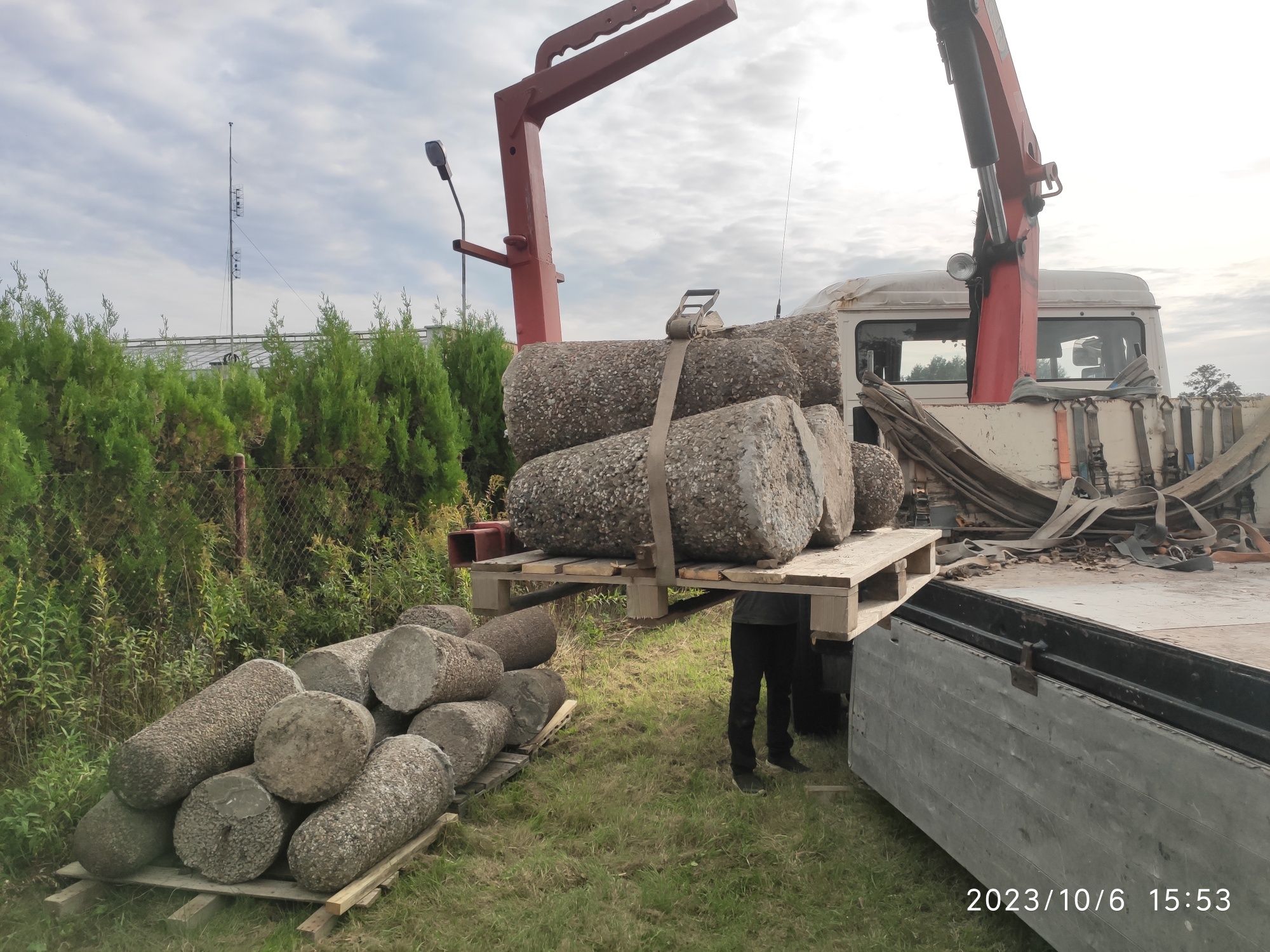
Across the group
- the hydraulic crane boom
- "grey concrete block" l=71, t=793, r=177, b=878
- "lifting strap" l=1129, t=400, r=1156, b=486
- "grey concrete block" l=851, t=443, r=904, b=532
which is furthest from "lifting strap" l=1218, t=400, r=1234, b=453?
"grey concrete block" l=71, t=793, r=177, b=878

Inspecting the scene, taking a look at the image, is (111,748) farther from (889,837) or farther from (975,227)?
(975,227)

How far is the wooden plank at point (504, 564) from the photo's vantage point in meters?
2.63

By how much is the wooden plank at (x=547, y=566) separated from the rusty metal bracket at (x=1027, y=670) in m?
1.43

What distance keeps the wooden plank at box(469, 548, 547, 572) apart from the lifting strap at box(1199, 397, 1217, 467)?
13.7ft

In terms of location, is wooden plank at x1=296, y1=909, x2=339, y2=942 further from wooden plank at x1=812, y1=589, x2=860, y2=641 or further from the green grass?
wooden plank at x1=812, y1=589, x2=860, y2=641

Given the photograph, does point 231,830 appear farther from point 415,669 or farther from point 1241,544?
point 1241,544

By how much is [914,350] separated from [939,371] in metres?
0.30

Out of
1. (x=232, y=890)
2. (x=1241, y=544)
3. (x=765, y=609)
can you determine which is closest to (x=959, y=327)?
(x=1241, y=544)

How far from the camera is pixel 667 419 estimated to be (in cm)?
264

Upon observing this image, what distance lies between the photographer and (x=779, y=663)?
15.1 ft

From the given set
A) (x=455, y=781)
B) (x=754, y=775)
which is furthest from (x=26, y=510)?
(x=754, y=775)

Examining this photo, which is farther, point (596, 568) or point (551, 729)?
point (551, 729)

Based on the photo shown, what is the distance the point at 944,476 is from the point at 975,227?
289cm

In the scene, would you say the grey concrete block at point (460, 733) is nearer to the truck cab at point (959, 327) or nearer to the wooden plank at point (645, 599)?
the wooden plank at point (645, 599)
